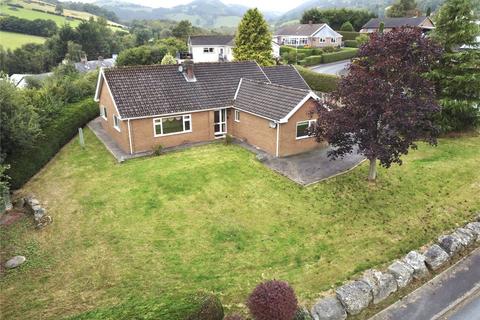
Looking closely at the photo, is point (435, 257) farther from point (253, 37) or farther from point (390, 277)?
point (253, 37)

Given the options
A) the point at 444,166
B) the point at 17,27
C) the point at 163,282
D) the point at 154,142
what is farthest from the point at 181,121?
the point at 17,27

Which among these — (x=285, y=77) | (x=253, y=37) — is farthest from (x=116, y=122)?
(x=253, y=37)

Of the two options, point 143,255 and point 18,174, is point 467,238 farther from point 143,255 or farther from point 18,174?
point 18,174

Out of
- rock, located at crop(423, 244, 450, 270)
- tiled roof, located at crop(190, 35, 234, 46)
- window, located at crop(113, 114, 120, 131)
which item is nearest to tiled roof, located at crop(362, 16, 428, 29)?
tiled roof, located at crop(190, 35, 234, 46)

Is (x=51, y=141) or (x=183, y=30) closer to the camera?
(x=51, y=141)

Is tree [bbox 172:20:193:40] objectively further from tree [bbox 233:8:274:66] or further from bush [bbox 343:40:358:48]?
tree [bbox 233:8:274:66]
